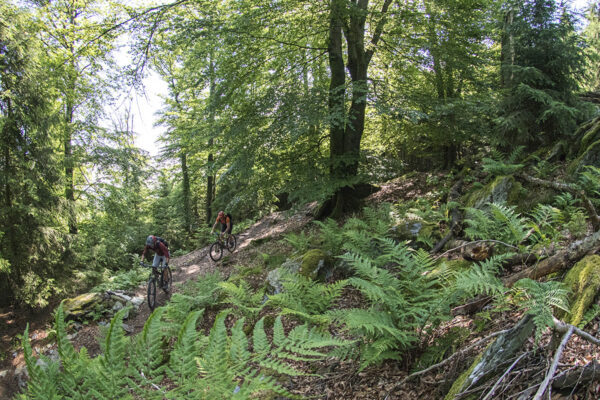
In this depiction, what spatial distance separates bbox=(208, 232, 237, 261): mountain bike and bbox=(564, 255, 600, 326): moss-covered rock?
10472 mm

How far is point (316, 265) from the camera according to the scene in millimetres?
6039

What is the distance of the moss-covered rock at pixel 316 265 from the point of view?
587 centimetres

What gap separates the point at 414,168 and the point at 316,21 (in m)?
7.15

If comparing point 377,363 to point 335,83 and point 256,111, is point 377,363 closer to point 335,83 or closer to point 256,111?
point 256,111

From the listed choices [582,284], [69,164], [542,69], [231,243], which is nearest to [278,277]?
[582,284]

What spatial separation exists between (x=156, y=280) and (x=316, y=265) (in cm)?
497

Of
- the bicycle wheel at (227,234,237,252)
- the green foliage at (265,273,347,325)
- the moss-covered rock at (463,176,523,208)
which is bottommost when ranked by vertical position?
the green foliage at (265,273,347,325)

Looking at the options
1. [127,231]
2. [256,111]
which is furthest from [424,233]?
[127,231]

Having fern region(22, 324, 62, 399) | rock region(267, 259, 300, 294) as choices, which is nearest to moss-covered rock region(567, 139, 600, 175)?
rock region(267, 259, 300, 294)

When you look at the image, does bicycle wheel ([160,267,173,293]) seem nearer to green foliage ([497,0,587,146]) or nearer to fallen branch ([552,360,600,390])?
fallen branch ([552,360,600,390])

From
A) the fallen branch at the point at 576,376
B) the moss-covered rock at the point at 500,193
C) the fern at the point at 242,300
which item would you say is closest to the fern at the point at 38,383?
the fallen branch at the point at 576,376

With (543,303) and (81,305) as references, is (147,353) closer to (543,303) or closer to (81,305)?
(543,303)

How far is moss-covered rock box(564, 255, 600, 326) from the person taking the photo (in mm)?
2166

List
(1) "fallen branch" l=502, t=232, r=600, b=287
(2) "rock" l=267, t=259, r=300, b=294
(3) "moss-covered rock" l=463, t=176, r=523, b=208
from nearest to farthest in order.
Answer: (1) "fallen branch" l=502, t=232, r=600, b=287 → (3) "moss-covered rock" l=463, t=176, r=523, b=208 → (2) "rock" l=267, t=259, r=300, b=294
